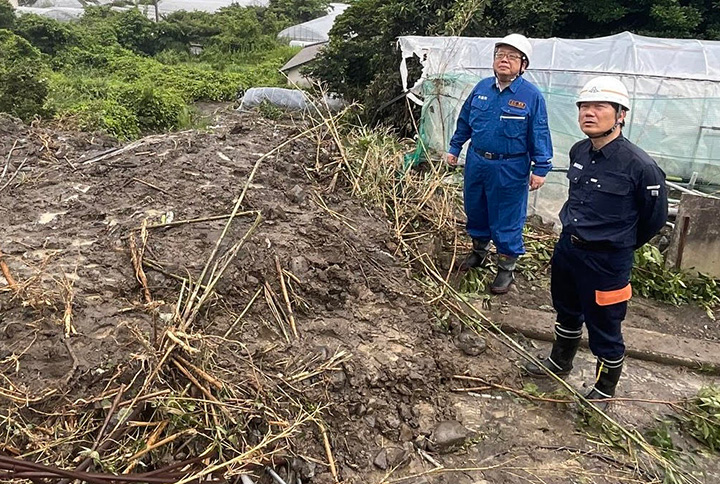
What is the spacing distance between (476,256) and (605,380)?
171 cm

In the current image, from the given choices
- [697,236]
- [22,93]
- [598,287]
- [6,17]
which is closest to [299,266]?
[598,287]

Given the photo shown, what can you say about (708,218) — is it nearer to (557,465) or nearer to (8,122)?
(557,465)

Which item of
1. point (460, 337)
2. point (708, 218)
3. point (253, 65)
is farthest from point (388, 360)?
point (253, 65)

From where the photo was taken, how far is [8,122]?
18.8 ft

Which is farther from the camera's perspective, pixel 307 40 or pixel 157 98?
pixel 307 40

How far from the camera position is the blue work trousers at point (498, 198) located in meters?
4.41

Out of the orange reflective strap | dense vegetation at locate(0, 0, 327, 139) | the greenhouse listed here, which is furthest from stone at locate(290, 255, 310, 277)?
dense vegetation at locate(0, 0, 327, 139)

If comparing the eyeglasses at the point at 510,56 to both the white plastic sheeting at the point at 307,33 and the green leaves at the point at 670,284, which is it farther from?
the white plastic sheeting at the point at 307,33

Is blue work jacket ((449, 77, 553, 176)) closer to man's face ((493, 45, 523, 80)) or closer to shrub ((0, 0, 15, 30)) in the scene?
man's face ((493, 45, 523, 80))

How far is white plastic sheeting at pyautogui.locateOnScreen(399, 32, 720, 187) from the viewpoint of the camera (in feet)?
22.8

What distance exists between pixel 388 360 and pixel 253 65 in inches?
911

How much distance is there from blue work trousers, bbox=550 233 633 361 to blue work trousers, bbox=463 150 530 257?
1053 millimetres

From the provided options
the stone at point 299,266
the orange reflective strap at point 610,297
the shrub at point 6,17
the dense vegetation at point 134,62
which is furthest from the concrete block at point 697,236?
the shrub at point 6,17

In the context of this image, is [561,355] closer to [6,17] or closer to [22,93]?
[22,93]
